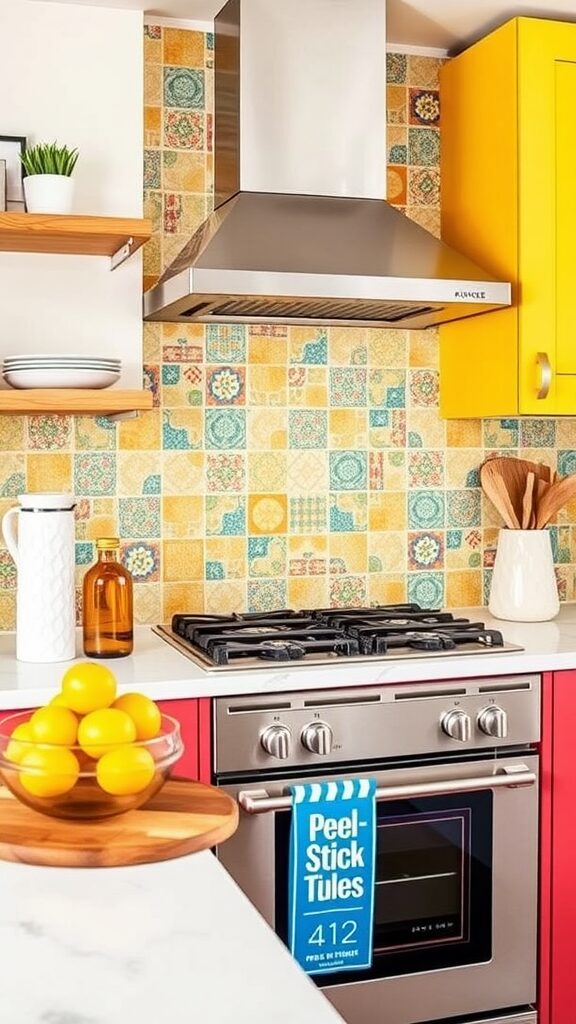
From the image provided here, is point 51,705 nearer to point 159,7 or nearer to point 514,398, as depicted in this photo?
point 514,398

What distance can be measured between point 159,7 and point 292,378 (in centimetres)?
91

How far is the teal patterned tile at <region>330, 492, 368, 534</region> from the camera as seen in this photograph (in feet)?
9.95

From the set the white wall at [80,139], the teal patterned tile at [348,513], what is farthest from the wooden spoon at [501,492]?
the white wall at [80,139]

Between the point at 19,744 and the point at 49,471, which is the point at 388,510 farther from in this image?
the point at 19,744

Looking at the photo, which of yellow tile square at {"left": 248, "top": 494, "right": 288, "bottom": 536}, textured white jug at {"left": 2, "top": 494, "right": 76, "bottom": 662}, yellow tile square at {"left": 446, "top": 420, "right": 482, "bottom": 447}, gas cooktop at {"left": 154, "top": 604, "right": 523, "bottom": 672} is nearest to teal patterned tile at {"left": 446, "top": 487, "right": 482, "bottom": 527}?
yellow tile square at {"left": 446, "top": 420, "right": 482, "bottom": 447}

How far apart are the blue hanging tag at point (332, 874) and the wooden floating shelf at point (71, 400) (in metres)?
0.86

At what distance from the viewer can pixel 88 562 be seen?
2848 millimetres

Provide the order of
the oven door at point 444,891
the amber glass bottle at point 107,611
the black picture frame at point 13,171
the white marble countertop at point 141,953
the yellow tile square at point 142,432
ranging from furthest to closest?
the yellow tile square at point 142,432
the black picture frame at point 13,171
the amber glass bottle at point 107,611
the oven door at point 444,891
the white marble countertop at point 141,953

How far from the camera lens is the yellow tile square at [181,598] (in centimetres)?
291

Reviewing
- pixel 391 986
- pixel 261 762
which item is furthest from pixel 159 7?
pixel 391 986

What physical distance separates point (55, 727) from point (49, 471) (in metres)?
1.64

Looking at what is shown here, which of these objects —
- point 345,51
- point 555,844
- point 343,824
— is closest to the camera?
point 343,824

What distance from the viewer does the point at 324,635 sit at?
259cm

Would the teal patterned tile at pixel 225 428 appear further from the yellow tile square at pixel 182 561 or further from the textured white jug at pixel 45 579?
the textured white jug at pixel 45 579
